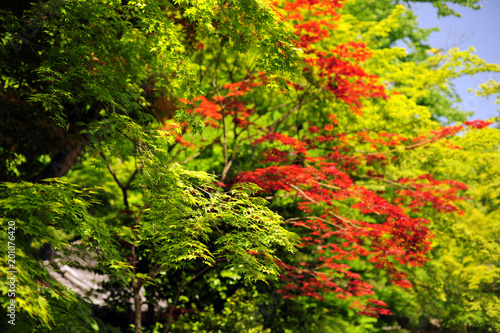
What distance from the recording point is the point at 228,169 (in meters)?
8.71

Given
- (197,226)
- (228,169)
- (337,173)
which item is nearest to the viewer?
(197,226)

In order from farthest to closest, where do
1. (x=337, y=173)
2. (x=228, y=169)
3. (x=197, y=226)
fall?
(x=228, y=169), (x=337, y=173), (x=197, y=226)

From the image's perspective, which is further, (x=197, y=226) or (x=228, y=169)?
(x=228, y=169)

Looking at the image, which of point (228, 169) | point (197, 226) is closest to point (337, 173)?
point (228, 169)

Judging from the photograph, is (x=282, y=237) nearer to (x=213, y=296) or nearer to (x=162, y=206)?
(x=162, y=206)

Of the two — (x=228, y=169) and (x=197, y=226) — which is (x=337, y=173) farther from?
(x=197, y=226)

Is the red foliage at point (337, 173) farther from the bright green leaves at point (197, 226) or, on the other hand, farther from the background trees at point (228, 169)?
the bright green leaves at point (197, 226)

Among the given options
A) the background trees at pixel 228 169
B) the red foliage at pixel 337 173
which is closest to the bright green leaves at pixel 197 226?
the background trees at pixel 228 169

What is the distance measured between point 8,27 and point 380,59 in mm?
7612

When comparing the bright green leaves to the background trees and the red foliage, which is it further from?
the red foliage

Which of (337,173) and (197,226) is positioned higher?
(337,173)

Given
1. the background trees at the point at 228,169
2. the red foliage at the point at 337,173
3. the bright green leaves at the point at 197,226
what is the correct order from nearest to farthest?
1. the bright green leaves at the point at 197,226
2. the background trees at the point at 228,169
3. the red foliage at the point at 337,173

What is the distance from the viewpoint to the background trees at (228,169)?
4.73 metres

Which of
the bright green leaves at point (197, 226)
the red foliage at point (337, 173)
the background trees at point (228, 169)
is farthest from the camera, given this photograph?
the red foliage at point (337, 173)
